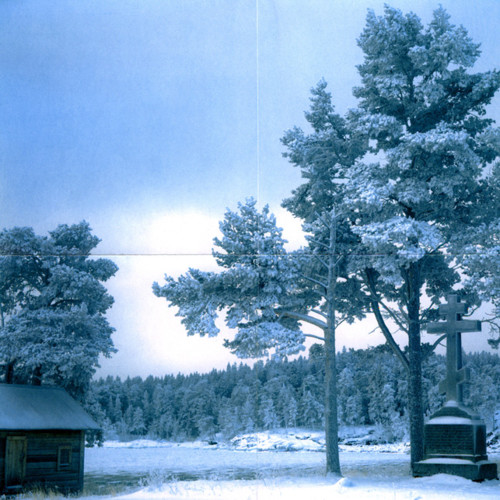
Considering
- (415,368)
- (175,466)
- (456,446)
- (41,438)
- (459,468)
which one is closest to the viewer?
(175,466)

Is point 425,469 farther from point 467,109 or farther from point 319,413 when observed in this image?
point 467,109

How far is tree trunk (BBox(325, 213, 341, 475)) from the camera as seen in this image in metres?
10.2

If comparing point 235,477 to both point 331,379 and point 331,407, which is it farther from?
point 331,379

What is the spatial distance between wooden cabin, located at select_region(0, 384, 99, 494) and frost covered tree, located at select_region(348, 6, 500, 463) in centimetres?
462

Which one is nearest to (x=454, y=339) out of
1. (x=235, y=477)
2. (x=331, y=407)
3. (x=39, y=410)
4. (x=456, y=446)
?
(x=456, y=446)

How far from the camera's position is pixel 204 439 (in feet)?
29.9

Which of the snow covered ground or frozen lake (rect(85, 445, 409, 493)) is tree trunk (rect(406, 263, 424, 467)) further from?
frozen lake (rect(85, 445, 409, 493))

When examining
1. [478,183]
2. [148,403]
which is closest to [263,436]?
[148,403]

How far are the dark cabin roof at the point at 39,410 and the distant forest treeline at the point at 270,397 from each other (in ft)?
0.90

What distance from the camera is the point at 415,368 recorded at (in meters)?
11.0

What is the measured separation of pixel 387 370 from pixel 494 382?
1503 mm

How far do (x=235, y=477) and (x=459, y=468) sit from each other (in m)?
2.88

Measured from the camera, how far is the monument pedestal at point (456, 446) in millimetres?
9609

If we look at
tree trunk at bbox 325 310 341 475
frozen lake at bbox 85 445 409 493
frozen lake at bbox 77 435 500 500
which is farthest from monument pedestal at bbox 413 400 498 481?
frozen lake at bbox 85 445 409 493
